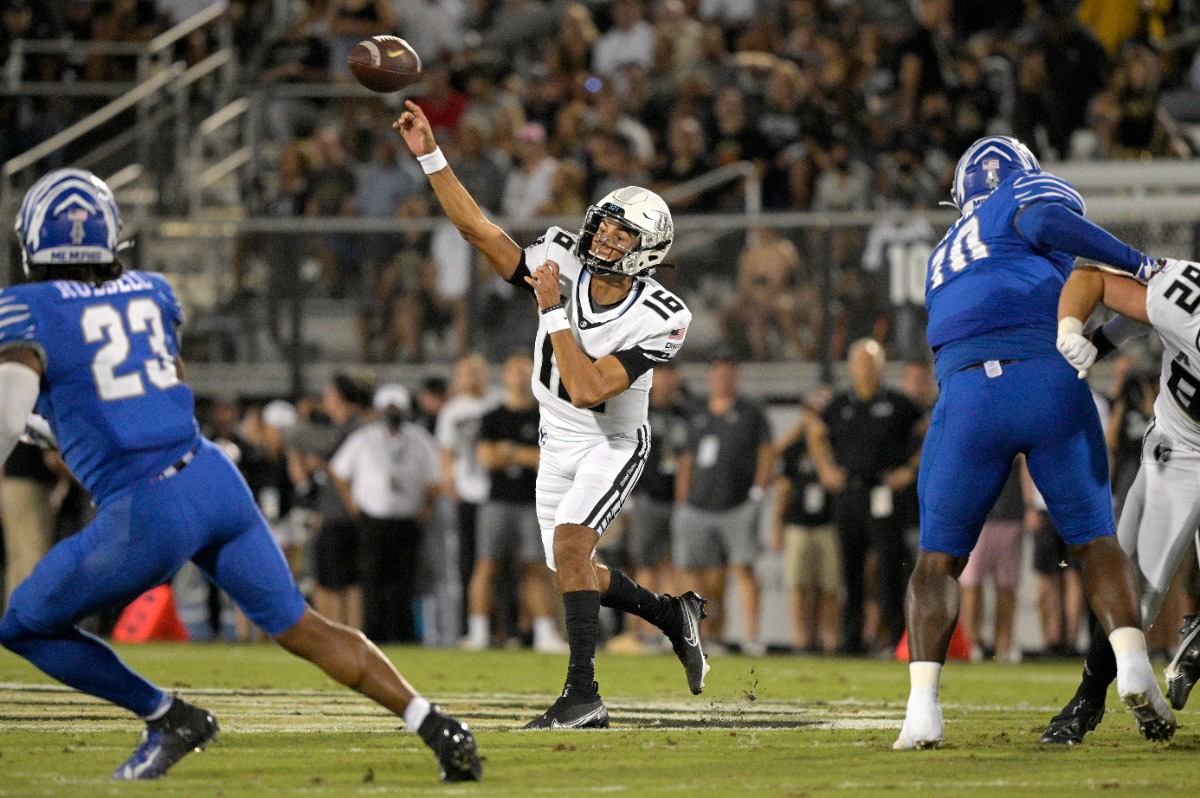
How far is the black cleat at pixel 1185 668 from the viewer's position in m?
7.08

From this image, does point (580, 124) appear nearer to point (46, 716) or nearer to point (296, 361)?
point (296, 361)

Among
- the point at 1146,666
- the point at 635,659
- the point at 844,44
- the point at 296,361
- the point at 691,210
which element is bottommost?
the point at 635,659

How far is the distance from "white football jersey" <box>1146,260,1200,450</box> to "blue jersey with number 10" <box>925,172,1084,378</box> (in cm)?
35

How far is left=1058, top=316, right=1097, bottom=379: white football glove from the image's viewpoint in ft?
20.4

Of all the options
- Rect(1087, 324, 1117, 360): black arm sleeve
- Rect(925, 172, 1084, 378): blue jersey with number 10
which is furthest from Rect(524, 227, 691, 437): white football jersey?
Rect(1087, 324, 1117, 360): black arm sleeve

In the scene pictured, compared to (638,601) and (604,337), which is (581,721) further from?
(604,337)

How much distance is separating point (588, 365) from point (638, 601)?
3.82 ft

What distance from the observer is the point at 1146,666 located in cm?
633

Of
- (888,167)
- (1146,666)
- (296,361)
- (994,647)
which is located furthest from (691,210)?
(1146,666)

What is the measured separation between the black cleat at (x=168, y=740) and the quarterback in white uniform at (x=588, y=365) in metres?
1.82

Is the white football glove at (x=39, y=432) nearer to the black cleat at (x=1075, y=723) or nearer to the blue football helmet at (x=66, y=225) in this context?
the blue football helmet at (x=66, y=225)

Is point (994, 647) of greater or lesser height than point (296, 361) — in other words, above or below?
below

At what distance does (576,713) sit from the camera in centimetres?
723

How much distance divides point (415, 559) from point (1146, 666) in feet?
28.8
